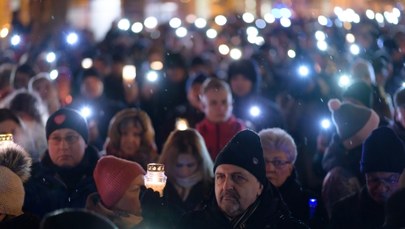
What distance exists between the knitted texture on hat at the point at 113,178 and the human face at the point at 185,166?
29.9 inches

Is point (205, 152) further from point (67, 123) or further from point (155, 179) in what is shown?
point (155, 179)

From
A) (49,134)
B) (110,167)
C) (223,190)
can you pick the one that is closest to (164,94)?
(49,134)

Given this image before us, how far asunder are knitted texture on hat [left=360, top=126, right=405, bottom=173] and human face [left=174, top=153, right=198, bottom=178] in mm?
1502

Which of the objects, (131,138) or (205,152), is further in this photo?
(131,138)

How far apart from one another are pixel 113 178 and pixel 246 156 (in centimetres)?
122

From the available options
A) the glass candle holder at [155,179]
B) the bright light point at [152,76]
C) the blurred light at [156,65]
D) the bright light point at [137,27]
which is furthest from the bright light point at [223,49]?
the glass candle holder at [155,179]

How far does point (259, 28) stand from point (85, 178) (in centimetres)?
2155

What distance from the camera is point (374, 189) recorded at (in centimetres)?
661

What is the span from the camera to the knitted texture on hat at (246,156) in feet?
20.2

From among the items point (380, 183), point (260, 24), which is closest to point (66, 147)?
point (380, 183)

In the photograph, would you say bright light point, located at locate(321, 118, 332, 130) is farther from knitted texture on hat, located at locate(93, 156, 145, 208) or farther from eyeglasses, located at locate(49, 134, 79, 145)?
knitted texture on hat, located at locate(93, 156, 145, 208)

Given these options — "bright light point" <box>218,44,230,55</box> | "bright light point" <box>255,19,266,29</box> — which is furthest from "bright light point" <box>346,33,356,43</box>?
"bright light point" <box>255,19,266,29</box>

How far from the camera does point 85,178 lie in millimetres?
7848

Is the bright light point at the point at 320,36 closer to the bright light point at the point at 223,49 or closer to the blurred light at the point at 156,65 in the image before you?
the bright light point at the point at 223,49
